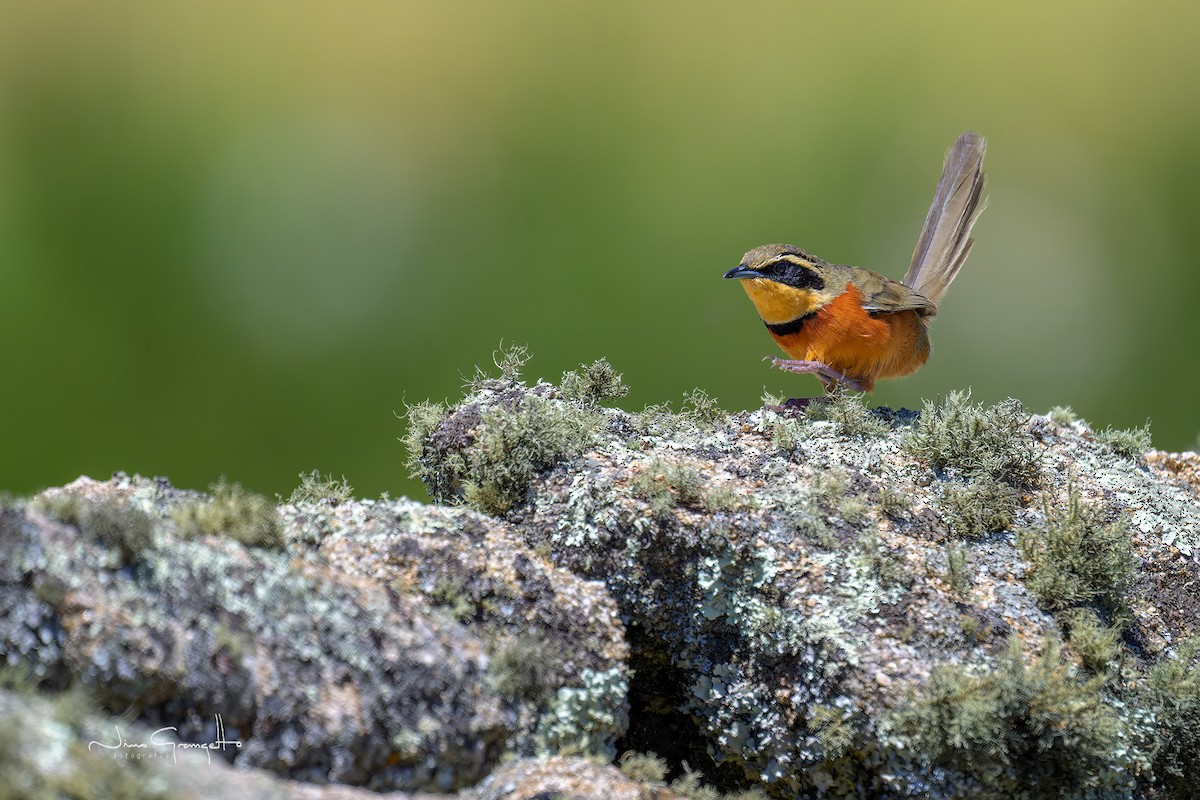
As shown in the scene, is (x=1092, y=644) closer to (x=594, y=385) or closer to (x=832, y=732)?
(x=832, y=732)

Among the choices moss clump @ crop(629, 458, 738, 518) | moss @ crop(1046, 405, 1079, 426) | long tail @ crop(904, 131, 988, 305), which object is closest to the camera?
moss clump @ crop(629, 458, 738, 518)

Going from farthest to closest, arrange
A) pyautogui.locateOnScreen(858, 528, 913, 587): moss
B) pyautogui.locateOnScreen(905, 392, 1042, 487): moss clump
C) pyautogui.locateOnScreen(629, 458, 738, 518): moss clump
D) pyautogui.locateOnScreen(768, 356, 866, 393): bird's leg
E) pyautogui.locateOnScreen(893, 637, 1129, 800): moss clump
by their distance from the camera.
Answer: pyautogui.locateOnScreen(768, 356, 866, 393): bird's leg, pyautogui.locateOnScreen(905, 392, 1042, 487): moss clump, pyautogui.locateOnScreen(629, 458, 738, 518): moss clump, pyautogui.locateOnScreen(858, 528, 913, 587): moss, pyautogui.locateOnScreen(893, 637, 1129, 800): moss clump

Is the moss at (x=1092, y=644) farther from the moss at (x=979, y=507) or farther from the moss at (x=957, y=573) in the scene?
the moss at (x=979, y=507)

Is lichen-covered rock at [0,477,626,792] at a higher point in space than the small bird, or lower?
lower

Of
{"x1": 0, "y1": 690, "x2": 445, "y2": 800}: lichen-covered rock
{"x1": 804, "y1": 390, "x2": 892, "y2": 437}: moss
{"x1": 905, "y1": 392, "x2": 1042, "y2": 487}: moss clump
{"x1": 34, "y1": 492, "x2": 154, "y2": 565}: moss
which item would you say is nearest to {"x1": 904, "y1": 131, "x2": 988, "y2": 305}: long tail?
→ {"x1": 804, "y1": 390, "x2": 892, "y2": 437}: moss

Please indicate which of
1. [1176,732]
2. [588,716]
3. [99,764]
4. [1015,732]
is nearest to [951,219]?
[1176,732]

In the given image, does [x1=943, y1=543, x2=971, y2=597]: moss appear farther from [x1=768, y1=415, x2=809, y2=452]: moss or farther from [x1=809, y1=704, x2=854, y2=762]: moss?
[x1=768, y1=415, x2=809, y2=452]: moss

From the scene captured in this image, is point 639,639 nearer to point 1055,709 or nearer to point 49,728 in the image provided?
point 1055,709
